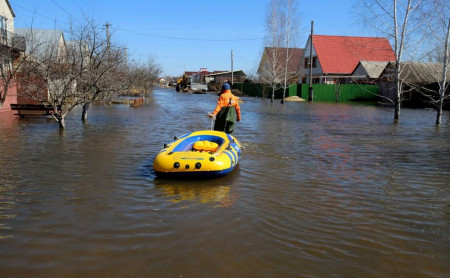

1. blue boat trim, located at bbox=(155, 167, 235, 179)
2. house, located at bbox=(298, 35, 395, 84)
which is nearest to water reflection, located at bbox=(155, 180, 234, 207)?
blue boat trim, located at bbox=(155, 167, 235, 179)

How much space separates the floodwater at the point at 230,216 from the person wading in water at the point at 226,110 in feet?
3.34

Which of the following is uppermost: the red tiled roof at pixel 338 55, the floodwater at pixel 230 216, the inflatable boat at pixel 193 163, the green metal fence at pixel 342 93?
the red tiled roof at pixel 338 55

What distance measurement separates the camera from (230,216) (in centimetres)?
538

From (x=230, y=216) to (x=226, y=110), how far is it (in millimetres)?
5324

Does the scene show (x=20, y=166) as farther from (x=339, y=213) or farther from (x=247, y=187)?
(x=339, y=213)

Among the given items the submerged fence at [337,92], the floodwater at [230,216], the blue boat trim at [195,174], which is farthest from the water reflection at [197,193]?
the submerged fence at [337,92]

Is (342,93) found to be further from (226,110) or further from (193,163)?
(193,163)

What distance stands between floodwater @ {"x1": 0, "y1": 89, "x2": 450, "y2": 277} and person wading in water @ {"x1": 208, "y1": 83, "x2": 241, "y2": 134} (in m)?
1.02

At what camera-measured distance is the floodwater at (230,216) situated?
3980 millimetres

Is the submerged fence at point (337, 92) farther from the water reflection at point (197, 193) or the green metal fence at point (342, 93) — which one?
the water reflection at point (197, 193)

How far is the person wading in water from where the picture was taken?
10242mm

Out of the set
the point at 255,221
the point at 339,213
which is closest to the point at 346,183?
the point at 339,213

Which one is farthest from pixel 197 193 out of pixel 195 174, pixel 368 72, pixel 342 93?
pixel 368 72

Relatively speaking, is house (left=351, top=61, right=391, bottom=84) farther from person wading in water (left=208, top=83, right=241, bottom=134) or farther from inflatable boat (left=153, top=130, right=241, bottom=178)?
inflatable boat (left=153, top=130, right=241, bottom=178)
